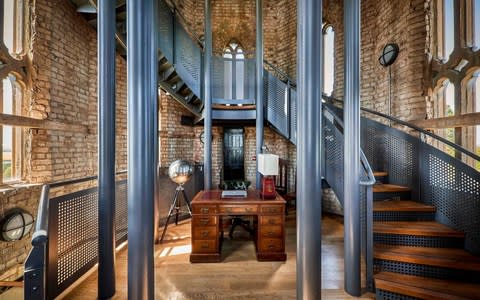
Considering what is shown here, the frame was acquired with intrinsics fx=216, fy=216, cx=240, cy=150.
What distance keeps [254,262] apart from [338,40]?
5.22 meters

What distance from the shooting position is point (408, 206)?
8.81 ft

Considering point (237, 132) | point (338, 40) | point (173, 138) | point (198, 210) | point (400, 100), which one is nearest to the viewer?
point (198, 210)

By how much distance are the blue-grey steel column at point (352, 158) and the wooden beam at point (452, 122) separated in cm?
165

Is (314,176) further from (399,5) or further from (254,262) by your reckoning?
(399,5)

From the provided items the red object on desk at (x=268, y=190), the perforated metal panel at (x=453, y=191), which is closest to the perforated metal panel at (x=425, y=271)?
the perforated metal panel at (x=453, y=191)

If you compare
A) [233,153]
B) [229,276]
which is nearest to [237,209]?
[229,276]

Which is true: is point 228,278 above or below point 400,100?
below

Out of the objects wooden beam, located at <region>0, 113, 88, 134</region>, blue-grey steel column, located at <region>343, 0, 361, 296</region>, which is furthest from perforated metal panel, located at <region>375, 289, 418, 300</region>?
wooden beam, located at <region>0, 113, 88, 134</region>

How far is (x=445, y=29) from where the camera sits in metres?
3.24

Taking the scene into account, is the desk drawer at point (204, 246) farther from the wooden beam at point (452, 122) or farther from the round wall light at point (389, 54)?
the round wall light at point (389, 54)

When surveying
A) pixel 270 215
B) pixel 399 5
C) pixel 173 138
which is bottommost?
pixel 270 215

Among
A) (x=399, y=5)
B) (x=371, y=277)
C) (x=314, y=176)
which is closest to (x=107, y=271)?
(x=314, y=176)

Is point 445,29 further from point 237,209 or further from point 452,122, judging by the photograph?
point 237,209

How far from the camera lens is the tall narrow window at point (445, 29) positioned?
314 centimetres
